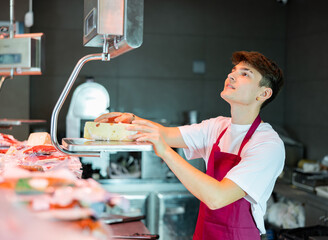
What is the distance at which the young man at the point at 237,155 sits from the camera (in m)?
1.80

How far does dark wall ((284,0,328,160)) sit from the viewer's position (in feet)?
14.6

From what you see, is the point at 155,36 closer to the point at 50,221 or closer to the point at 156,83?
the point at 156,83

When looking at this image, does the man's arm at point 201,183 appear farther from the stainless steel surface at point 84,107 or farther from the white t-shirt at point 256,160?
the stainless steel surface at point 84,107

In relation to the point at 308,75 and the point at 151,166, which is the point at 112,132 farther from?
the point at 308,75

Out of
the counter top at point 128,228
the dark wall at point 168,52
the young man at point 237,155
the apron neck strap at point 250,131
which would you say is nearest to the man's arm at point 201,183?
the young man at point 237,155

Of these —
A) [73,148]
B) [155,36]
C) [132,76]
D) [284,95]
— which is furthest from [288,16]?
[73,148]

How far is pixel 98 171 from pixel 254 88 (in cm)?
242

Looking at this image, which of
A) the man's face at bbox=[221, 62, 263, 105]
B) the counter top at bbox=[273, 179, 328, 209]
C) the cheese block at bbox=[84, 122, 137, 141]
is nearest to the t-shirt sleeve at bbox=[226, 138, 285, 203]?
the man's face at bbox=[221, 62, 263, 105]

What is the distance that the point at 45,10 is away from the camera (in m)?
4.63

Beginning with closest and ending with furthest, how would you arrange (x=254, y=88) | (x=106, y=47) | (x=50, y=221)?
1. (x=50, y=221)
2. (x=106, y=47)
3. (x=254, y=88)

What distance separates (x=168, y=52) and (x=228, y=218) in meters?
3.13

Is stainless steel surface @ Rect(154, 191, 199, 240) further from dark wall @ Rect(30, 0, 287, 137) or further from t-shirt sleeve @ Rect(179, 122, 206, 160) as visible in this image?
t-shirt sleeve @ Rect(179, 122, 206, 160)

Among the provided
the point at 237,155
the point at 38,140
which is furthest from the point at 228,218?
the point at 38,140

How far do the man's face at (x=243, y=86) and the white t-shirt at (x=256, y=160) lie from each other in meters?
0.16
